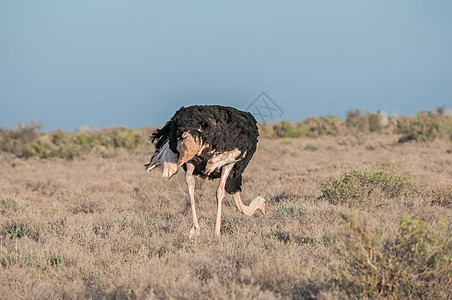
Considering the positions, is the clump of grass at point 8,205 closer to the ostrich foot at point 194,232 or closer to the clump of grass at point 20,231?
the clump of grass at point 20,231

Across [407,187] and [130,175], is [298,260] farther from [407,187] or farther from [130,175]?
[130,175]

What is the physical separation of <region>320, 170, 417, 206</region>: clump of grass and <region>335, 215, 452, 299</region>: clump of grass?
391 cm

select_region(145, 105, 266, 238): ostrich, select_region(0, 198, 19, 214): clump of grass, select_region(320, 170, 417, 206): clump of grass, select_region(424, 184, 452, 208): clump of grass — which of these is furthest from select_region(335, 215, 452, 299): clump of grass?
select_region(0, 198, 19, 214): clump of grass

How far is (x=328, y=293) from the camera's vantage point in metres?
3.51

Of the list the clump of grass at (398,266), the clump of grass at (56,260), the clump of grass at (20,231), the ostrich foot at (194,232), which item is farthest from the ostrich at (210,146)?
the clump of grass at (398,266)

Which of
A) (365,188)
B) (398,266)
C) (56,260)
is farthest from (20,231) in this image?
(365,188)

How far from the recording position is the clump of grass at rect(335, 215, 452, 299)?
A: 3.58 metres

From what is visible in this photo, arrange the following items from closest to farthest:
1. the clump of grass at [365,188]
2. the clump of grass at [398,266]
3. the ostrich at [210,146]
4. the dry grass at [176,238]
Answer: the clump of grass at [398,266]
the dry grass at [176,238]
the ostrich at [210,146]
the clump of grass at [365,188]

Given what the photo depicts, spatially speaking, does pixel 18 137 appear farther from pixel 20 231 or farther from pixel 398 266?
pixel 398 266

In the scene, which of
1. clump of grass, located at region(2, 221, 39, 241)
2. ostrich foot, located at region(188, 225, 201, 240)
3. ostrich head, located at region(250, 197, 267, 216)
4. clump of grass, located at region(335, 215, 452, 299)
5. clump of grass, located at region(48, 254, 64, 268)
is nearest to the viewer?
clump of grass, located at region(335, 215, 452, 299)

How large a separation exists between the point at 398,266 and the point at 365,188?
14.3 ft

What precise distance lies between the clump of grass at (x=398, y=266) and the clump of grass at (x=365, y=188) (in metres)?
3.91

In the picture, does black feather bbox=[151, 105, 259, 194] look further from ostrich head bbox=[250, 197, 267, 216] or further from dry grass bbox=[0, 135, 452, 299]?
dry grass bbox=[0, 135, 452, 299]

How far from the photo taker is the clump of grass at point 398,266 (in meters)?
3.58
